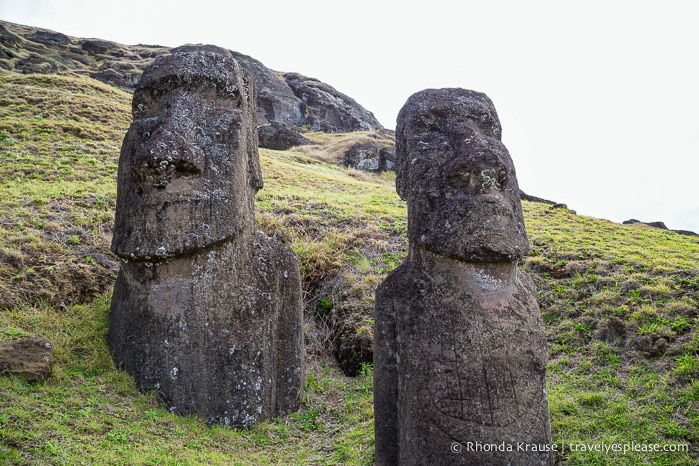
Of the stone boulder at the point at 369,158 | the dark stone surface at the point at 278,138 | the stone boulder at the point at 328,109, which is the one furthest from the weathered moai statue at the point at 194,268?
the stone boulder at the point at 328,109

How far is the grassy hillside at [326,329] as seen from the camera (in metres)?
4.73

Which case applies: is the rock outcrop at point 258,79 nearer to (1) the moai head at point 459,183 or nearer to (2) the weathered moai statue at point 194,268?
(2) the weathered moai statue at point 194,268

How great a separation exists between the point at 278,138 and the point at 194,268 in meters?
31.2

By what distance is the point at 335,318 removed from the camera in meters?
8.33

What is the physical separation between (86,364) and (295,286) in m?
2.24

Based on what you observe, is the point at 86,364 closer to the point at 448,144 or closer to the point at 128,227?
the point at 128,227

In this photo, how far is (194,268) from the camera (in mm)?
5672

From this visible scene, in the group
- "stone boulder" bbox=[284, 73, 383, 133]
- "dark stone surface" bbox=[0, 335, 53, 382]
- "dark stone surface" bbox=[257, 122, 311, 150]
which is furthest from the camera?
"stone boulder" bbox=[284, 73, 383, 133]

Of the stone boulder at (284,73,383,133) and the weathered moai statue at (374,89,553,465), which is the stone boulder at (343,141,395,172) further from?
the weathered moai statue at (374,89,553,465)

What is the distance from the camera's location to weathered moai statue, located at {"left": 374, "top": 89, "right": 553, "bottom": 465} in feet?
12.9

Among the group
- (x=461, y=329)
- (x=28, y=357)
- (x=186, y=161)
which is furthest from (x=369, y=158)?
(x=461, y=329)

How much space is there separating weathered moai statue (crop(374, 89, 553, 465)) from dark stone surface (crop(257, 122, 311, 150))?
3089 centimetres

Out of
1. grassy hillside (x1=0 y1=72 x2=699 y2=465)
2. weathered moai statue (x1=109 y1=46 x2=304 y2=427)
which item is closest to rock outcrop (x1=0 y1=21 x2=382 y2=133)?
grassy hillside (x1=0 y1=72 x2=699 y2=465)

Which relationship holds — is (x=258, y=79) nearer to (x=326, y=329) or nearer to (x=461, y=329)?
(x=326, y=329)
